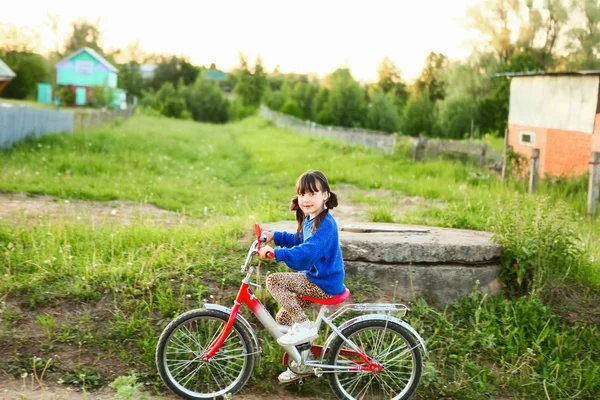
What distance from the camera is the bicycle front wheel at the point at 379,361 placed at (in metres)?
4.46

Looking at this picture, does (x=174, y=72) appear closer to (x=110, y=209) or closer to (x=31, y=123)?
(x=31, y=123)

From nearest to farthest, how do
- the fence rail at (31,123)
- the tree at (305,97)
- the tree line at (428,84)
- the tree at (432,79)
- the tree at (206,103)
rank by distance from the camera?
the fence rail at (31,123) → the tree line at (428,84) → the tree at (432,79) → the tree at (305,97) → the tree at (206,103)

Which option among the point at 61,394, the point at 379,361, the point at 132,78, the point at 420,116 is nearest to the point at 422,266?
the point at 379,361

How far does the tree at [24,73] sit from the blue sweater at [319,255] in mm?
51589

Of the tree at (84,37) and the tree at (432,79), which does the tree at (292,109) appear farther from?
the tree at (84,37)

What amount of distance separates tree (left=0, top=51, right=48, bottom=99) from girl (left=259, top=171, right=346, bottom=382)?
51.6 meters

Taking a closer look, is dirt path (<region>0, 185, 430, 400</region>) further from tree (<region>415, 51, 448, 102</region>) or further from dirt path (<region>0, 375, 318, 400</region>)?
tree (<region>415, 51, 448, 102</region>)

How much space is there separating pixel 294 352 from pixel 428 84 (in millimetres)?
45450

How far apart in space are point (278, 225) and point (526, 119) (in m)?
14.0

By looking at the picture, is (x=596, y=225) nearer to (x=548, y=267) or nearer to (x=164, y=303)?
(x=548, y=267)

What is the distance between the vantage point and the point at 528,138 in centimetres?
1872

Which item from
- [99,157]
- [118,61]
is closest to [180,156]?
[99,157]

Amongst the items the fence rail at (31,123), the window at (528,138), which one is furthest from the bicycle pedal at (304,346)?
the window at (528,138)

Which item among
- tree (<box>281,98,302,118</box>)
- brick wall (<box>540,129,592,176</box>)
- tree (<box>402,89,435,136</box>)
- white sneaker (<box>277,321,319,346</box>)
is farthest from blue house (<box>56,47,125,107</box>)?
white sneaker (<box>277,321,319,346</box>)
